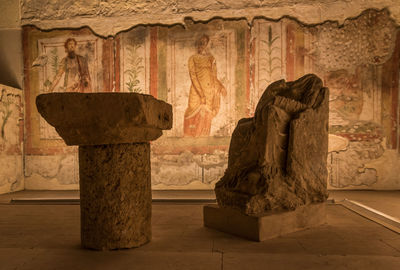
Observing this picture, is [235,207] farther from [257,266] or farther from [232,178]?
[257,266]

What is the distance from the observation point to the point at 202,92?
6059mm

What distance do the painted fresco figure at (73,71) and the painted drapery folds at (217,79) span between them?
0.02 metres

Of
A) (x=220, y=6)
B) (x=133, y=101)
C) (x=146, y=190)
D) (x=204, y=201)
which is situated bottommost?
(x=204, y=201)

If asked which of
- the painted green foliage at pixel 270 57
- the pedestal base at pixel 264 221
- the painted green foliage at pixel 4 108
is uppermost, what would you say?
the painted green foliage at pixel 270 57

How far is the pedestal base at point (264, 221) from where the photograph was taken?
8.63 ft

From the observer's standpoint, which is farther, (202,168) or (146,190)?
(202,168)

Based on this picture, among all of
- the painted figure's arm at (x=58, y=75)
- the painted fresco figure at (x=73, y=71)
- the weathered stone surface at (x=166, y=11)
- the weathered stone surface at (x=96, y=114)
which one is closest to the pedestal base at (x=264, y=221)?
the weathered stone surface at (x=96, y=114)

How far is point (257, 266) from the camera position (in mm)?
2066

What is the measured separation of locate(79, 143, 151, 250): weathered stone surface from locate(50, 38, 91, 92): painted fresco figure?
4404mm

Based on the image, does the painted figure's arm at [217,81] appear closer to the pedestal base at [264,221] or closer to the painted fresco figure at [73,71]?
the painted fresco figure at [73,71]

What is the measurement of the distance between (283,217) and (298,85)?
Result: 1.58 metres

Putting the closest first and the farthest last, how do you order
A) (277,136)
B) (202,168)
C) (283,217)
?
(283,217), (277,136), (202,168)

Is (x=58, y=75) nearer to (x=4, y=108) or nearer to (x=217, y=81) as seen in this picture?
(x=4, y=108)

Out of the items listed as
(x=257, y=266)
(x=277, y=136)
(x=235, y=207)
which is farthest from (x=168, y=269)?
(x=277, y=136)
